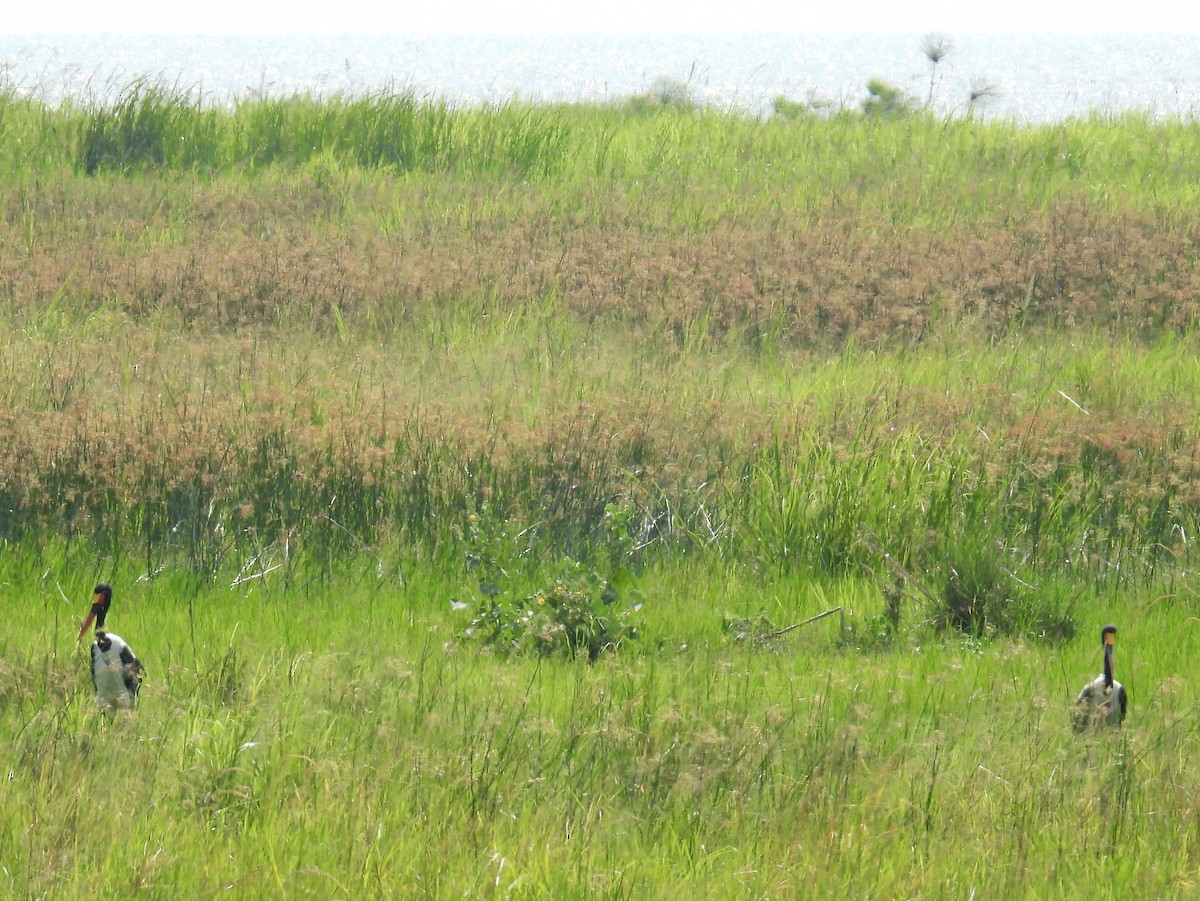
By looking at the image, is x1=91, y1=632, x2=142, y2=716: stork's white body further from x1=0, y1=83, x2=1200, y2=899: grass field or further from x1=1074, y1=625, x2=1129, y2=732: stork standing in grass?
x1=1074, y1=625, x2=1129, y2=732: stork standing in grass

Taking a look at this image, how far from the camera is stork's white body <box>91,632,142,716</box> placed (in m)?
4.60

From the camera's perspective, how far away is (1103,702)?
467 centimetres

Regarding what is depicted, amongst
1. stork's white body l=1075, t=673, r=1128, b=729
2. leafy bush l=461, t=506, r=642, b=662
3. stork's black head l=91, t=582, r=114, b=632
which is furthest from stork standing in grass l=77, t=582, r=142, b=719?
stork's white body l=1075, t=673, r=1128, b=729

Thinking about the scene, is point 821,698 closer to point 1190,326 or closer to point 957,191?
point 1190,326

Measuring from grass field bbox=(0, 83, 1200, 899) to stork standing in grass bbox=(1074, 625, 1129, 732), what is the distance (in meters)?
0.13

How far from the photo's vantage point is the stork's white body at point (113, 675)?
4.60m

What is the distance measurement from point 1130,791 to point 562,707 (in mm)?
1908

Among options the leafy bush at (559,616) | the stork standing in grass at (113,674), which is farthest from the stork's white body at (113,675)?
Answer: the leafy bush at (559,616)

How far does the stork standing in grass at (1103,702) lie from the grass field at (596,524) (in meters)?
0.13

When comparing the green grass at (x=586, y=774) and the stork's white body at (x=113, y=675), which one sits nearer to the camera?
the green grass at (x=586, y=774)

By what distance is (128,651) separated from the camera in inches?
190

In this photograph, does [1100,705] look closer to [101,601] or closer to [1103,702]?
[1103,702]

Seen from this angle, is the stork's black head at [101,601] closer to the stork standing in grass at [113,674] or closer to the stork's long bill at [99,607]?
the stork's long bill at [99,607]

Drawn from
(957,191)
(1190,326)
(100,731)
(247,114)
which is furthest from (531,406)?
(247,114)
